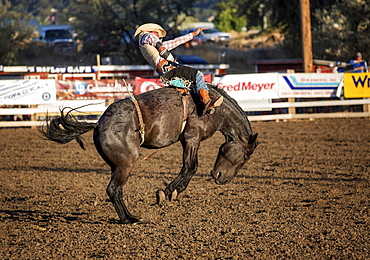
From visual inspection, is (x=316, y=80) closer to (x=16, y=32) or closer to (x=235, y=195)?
(x=235, y=195)

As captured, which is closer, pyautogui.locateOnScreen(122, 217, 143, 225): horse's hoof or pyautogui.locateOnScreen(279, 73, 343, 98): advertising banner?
pyautogui.locateOnScreen(122, 217, 143, 225): horse's hoof

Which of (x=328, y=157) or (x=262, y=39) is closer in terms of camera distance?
(x=328, y=157)

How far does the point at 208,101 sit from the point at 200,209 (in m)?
1.47

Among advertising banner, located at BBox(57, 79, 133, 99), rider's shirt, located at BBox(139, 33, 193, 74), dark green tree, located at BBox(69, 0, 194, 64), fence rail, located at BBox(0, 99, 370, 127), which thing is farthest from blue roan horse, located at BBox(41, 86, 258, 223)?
dark green tree, located at BBox(69, 0, 194, 64)

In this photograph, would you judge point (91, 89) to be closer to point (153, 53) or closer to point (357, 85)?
point (357, 85)

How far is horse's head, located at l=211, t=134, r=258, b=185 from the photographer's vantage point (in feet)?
21.8

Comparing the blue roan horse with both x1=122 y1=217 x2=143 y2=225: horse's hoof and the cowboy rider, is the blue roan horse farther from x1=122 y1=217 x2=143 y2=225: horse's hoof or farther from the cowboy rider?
the cowboy rider

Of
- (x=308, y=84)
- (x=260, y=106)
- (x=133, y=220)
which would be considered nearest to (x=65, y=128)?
(x=133, y=220)

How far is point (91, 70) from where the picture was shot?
19.1m

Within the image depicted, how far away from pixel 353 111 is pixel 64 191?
13.5 m

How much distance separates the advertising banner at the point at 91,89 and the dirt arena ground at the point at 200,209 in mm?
5018

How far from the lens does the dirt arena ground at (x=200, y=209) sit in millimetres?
4988

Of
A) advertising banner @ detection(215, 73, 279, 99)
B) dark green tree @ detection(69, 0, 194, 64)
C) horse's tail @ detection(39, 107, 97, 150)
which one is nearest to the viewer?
horse's tail @ detection(39, 107, 97, 150)

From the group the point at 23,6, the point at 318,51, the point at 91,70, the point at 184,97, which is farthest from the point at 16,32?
the point at 23,6
